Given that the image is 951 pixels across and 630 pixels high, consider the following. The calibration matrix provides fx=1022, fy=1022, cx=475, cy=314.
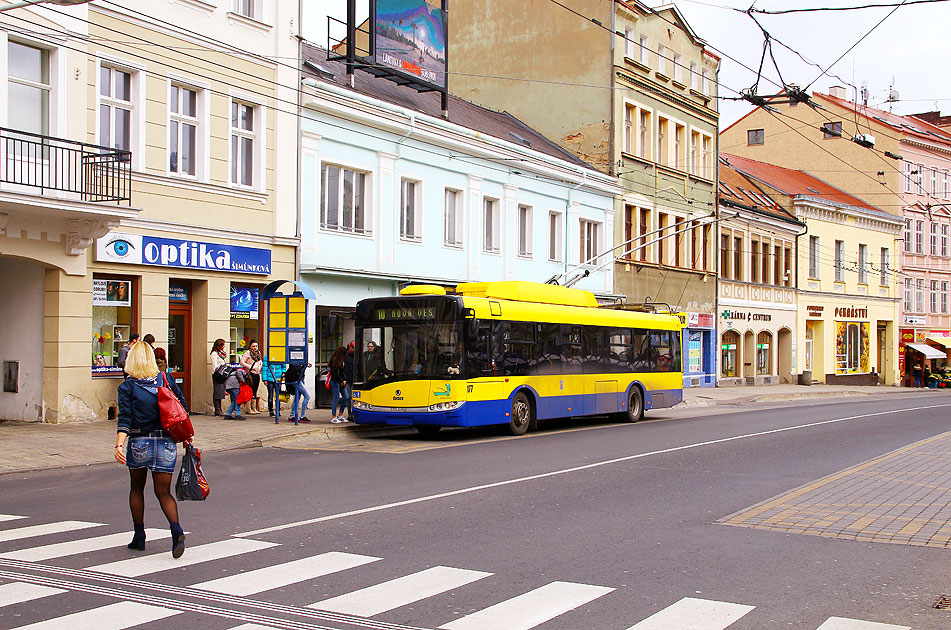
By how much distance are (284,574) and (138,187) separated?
14.5 meters

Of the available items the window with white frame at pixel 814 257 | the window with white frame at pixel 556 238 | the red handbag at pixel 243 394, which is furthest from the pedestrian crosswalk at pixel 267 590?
the window with white frame at pixel 814 257

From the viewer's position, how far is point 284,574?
7414 mm

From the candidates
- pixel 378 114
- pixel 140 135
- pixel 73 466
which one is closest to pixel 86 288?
pixel 140 135

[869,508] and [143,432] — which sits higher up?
[143,432]

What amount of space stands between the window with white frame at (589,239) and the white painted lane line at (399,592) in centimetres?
3035

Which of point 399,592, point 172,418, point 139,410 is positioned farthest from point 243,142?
point 399,592

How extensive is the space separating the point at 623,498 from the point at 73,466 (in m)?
7.88

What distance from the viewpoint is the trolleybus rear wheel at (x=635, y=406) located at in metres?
24.9

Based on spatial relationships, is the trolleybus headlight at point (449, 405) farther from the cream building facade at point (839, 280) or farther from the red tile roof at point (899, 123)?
the red tile roof at point (899, 123)

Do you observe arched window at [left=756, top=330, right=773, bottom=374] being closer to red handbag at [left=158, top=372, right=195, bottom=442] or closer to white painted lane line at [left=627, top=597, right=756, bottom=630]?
red handbag at [left=158, top=372, right=195, bottom=442]

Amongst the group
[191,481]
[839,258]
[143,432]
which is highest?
[839,258]

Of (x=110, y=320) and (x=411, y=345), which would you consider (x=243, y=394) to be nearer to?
(x=110, y=320)

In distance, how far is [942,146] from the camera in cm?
6269

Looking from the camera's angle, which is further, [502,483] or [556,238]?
[556,238]
